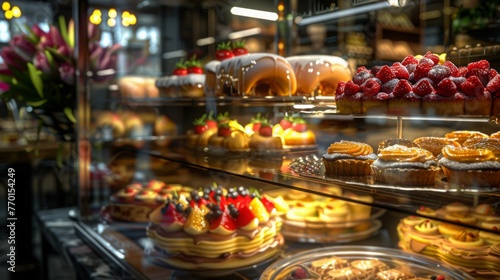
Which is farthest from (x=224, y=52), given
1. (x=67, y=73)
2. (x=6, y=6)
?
(x=6, y=6)

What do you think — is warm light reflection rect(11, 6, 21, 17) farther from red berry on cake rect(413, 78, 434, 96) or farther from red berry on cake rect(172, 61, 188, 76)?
red berry on cake rect(413, 78, 434, 96)

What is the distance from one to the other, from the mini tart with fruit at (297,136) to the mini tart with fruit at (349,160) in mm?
370

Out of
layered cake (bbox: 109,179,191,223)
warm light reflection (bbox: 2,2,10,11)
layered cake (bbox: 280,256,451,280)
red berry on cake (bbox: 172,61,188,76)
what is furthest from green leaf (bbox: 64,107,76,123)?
warm light reflection (bbox: 2,2,10,11)

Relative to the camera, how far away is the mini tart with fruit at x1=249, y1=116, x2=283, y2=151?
50.6 inches

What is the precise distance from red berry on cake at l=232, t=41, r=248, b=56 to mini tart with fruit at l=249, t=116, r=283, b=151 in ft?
1.21

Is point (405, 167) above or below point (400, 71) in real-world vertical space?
below

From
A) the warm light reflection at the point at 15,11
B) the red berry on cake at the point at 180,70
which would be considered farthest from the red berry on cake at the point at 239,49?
the warm light reflection at the point at 15,11

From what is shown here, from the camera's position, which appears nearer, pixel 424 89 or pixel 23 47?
pixel 424 89

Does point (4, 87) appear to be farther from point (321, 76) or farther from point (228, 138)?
point (321, 76)

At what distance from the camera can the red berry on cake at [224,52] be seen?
1.57 m

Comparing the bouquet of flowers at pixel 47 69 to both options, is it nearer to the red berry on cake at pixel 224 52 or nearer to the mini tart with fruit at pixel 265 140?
the red berry on cake at pixel 224 52

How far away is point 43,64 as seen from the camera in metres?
1.96

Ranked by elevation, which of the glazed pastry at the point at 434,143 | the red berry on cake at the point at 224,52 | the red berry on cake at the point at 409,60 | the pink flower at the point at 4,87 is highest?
the red berry on cake at the point at 224,52

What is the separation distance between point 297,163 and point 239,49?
2.21ft
